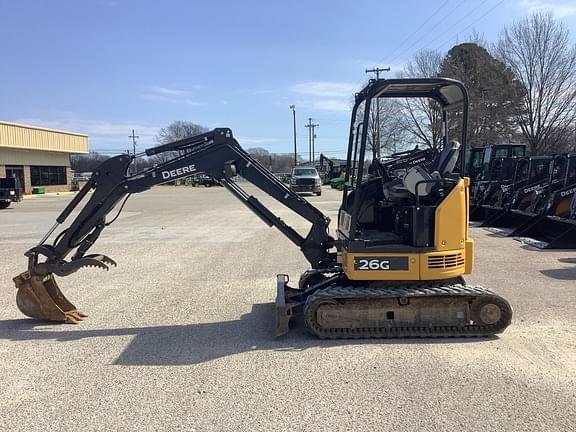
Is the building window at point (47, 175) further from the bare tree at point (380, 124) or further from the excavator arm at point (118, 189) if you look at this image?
the bare tree at point (380, 124)

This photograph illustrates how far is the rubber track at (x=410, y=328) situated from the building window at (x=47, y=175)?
154 feet

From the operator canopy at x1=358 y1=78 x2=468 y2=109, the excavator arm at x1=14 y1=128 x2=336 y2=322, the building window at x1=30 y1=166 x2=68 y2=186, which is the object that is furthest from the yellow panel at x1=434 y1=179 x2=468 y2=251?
the building window at x1=30 y1=166 x2=68 y2=186

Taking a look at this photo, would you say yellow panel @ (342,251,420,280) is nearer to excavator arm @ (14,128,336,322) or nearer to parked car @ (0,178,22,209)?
excavator arm @ (14,128,336,322)

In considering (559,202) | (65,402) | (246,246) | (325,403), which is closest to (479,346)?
(325,403)

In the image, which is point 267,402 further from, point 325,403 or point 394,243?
point 394,243

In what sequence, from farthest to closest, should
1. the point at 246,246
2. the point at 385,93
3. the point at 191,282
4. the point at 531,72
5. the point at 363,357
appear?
the point at 531,72, the point at 246,246, the point at 191,282, the point at 385,93, the point at 363,357

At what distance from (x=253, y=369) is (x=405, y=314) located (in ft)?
6.12

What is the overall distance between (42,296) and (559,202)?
1251 cm

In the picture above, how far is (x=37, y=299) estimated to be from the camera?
21.0ft

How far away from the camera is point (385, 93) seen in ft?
20.4

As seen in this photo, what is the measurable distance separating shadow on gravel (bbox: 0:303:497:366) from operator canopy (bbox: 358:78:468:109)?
9.26 feet

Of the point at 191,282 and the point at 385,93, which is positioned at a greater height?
the point at 385,93

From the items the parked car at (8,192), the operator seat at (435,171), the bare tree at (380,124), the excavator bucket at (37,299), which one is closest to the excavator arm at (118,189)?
the excavator bucket at (37,299)

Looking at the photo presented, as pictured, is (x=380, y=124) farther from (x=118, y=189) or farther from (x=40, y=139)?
(x=40, y=139)
